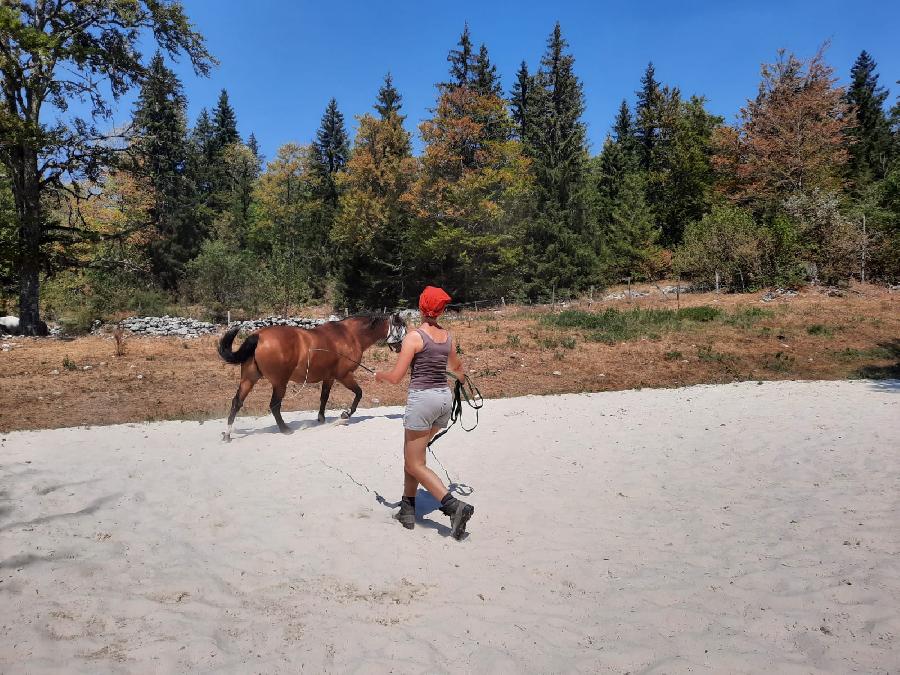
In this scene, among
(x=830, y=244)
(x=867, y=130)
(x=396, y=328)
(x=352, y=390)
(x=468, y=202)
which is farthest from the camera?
(x=867, y=130)

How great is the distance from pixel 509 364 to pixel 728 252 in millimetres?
17134

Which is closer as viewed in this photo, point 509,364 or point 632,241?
point 509,364

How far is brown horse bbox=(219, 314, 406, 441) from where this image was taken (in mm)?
7695

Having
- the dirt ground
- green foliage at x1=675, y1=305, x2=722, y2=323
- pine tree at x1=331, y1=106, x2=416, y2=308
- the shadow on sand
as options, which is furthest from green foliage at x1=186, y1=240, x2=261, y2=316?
the shadow on sand

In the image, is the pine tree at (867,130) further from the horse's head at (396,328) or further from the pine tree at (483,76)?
the horse's head at (396,328)

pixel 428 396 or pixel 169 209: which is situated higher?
pixel 169 209

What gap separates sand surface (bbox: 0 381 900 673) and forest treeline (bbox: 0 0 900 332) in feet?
58.4

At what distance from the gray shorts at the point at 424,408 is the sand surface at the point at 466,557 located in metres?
0.98

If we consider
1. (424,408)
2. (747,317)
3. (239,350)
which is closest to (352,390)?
(239,350)

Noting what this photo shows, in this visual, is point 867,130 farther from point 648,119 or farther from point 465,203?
point 465,203

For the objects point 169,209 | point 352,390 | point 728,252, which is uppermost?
point 169,209

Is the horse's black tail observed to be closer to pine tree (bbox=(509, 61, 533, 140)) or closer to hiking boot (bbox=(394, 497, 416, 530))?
hiking boot (bbox=(394, 497, 416, 530))

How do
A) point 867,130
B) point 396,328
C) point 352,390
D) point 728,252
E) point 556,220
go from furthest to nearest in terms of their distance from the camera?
point 867,130 < point 556,220 < point 728,252 < point 352,390 < point 396,328

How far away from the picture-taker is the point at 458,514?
4383 mm
